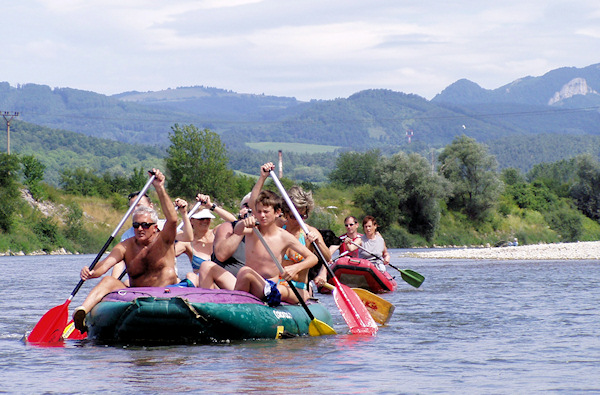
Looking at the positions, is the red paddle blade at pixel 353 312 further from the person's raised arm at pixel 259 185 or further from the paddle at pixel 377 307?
the person's raised arm at pixel 259 185

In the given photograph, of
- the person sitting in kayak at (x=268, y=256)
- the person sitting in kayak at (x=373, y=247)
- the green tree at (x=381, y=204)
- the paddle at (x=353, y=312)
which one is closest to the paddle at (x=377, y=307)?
the paddle at (x=353, y=312)

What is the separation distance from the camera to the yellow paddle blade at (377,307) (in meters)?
11.0

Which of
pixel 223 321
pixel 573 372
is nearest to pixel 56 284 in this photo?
pixel 223 321

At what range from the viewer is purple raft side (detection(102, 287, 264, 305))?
814 cm

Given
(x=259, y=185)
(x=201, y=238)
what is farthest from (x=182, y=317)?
(x=201, y=238)

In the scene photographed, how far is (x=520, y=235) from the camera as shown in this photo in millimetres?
61656

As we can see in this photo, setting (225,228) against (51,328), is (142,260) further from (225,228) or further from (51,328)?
(51,328)

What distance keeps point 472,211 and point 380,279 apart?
1869 inches

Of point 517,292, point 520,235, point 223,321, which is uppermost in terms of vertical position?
point 223,321

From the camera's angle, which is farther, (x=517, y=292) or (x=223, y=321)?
(x=517, y=292)

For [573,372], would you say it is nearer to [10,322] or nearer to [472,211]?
[10,322]

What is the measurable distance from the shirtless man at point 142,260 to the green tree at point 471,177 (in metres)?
53.0

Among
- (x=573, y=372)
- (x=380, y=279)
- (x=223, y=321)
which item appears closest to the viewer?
(x=573, y=372)

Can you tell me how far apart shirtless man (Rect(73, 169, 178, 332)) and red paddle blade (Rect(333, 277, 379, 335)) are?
7.29 feet
